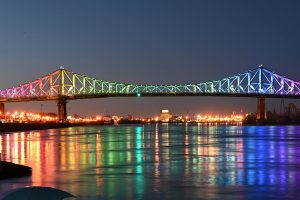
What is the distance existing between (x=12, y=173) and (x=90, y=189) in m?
4.03

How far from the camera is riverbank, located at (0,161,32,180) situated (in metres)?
18.8

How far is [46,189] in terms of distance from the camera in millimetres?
11148

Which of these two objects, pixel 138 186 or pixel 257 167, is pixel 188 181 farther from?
pixel 257 167

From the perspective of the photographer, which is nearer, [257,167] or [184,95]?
[257,167]

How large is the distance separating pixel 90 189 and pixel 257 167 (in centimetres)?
926

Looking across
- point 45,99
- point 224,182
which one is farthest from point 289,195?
point 45,99

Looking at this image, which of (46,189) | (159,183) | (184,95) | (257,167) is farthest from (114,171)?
(184,95)

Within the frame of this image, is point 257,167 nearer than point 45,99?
Yes

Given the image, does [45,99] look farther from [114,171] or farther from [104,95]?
[114,171]

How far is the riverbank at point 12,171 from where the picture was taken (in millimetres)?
18766

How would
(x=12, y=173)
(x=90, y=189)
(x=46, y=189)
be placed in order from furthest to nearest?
(x=12, y=173)
(x=90, y=189)
(x=46, y=189)

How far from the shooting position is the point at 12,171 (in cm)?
1925

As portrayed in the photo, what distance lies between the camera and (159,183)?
58.9 ft

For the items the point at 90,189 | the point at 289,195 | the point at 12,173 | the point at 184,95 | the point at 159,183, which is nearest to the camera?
the point at 289,195
